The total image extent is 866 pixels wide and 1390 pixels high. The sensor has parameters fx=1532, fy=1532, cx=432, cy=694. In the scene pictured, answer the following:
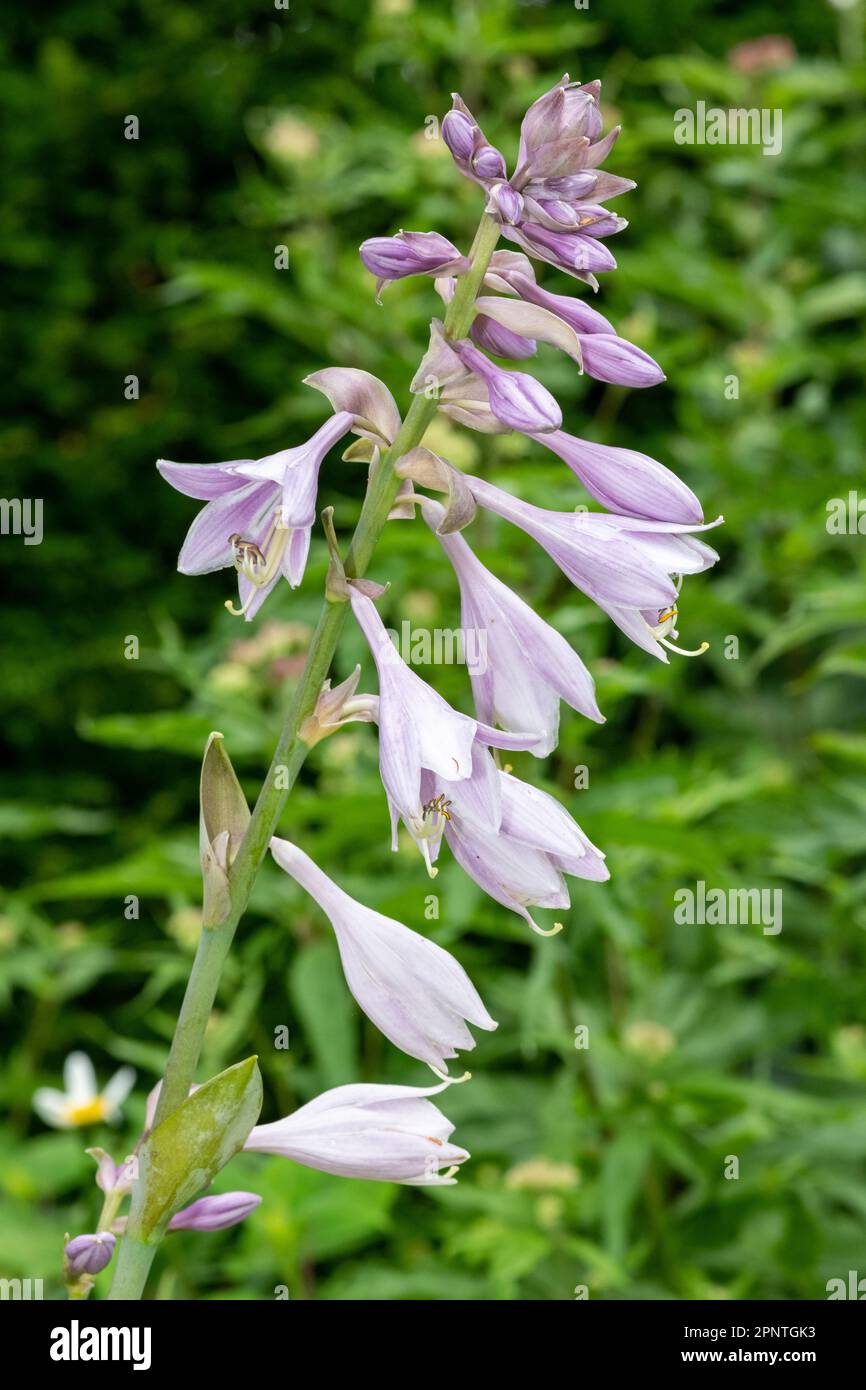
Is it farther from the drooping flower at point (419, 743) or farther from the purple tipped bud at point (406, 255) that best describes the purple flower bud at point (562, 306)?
the drooping flower at point (419, 743)

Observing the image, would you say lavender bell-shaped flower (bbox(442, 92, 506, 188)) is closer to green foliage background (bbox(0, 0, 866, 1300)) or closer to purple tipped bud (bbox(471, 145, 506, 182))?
purple tipped bud (bbox(471, 145, 506, 182))

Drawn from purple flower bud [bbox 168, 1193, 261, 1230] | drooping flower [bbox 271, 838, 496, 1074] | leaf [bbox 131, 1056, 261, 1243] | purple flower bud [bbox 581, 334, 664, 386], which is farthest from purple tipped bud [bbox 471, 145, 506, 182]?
purple flower bud [bbox 168, 1193, 261, 1230]

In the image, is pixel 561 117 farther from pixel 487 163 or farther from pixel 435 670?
pixel 435 670

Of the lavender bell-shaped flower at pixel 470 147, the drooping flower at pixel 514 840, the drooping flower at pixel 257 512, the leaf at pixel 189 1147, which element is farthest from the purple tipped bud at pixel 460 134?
the leaf at pixel 189 1147

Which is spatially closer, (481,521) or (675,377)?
(481,521)

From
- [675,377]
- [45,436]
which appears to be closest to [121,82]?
[45,436]
